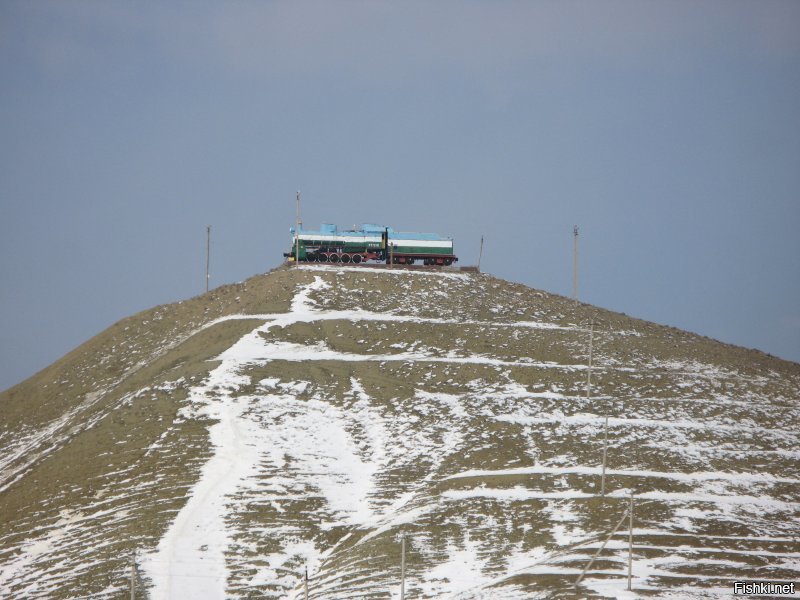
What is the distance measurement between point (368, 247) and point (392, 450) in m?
35.4

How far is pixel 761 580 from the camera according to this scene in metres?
51.8

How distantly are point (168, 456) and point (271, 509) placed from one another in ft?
30.2

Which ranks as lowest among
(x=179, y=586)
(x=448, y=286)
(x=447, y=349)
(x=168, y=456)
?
(x=179, y=586)

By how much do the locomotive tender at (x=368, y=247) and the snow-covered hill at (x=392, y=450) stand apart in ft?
11.1

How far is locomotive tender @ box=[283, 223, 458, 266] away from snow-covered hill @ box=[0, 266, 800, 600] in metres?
3.37

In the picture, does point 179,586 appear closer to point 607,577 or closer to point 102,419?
point 607,577

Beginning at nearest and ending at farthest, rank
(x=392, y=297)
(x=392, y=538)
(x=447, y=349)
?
(x=392, y=538) → (x=447, y=349) → (x=392, y=297)

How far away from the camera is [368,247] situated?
104m

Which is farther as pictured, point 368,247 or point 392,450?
point 368,247

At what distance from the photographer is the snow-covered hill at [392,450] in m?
55.2

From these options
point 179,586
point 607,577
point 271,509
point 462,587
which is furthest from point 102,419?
point 607,577

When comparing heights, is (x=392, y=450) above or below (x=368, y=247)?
below

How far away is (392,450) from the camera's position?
71312 mm

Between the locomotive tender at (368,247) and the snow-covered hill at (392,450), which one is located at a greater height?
the locomotive tender at (368,247)
